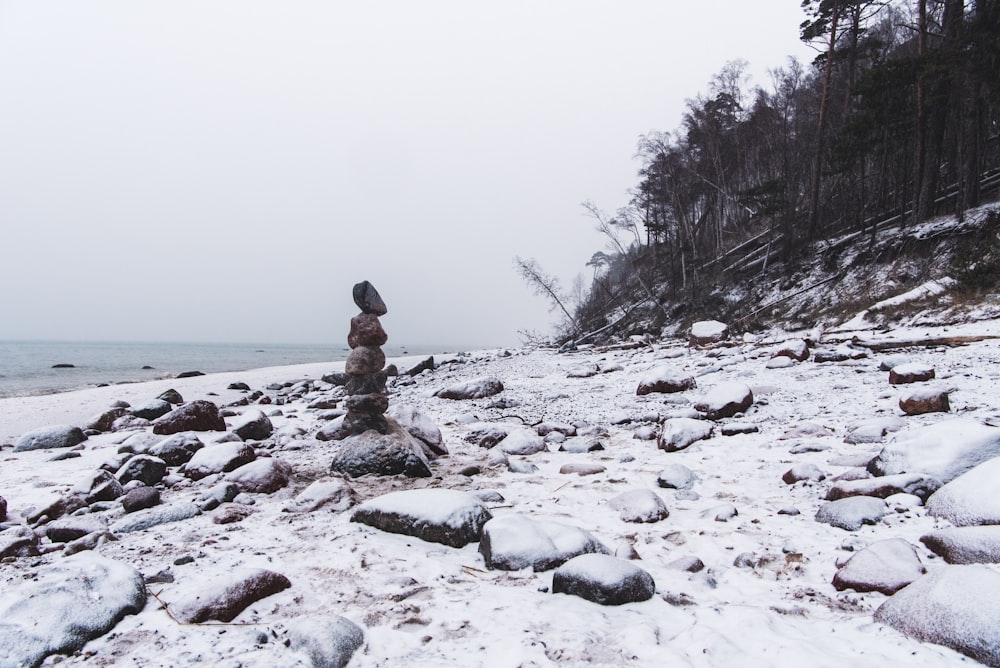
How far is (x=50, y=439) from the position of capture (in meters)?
6.93

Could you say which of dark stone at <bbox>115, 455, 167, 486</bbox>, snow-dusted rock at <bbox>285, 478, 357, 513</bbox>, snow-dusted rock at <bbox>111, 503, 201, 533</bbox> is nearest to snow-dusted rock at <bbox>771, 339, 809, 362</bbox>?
snow-dusted rock at <bbox>285, 478, 357, 513</bbox>

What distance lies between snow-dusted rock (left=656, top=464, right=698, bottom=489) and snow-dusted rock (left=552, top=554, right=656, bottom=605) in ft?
5.61

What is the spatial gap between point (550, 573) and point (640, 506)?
1.08 meters

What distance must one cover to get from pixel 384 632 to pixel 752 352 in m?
9.85

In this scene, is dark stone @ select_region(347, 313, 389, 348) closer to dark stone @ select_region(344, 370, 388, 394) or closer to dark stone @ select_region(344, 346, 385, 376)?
dark stone @ select_region(344, 346, 385, 376)

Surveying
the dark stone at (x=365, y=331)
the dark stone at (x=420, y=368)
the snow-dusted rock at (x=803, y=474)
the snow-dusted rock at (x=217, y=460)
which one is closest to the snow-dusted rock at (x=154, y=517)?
the snow-dusted rock at (x=217, y=460)

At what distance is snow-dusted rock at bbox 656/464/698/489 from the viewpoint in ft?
13.2

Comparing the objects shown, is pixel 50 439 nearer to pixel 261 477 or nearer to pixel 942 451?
pixel 261 477

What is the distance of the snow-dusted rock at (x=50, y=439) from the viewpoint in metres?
6.79

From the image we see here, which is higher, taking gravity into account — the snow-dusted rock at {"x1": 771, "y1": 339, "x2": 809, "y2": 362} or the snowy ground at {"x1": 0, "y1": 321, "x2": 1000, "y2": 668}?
the snow-dusted rock at {"x1": 771, "y1": 339, "x2": 809, "y2": 362}

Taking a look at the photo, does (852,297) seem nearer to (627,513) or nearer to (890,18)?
(627,513)

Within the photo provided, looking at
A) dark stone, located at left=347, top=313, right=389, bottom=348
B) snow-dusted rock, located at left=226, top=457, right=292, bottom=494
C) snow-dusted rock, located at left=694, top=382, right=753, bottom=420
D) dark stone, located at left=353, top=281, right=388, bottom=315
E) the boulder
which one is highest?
dark stone, located at left=353, top=281, right=388, bottom=315

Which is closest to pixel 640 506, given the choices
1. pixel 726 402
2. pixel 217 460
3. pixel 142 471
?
pixel 726 402

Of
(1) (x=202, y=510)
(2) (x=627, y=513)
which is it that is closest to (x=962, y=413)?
(2) (x=627, y=513)
